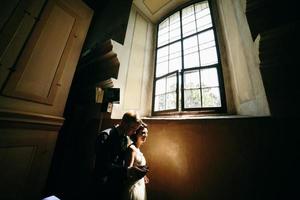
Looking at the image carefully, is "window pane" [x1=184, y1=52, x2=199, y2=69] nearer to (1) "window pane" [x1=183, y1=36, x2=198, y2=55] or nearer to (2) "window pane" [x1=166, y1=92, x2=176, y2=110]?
(1) "window pane" [x1=183, y1=36, x2=198, y2=55]

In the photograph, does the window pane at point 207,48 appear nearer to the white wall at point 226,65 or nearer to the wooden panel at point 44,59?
the white wall at point 226,65

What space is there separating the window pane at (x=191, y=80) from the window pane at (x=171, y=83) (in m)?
0.26

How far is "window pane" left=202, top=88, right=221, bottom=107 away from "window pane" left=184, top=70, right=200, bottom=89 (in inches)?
9.1

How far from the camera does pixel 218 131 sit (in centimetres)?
165

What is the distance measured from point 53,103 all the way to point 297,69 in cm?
356

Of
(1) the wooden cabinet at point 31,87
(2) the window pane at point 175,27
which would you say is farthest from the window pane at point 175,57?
(1) the wooden cabinet at point 31,87

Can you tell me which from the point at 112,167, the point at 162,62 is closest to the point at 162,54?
the point at 162,62

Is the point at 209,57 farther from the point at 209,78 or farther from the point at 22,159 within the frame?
the point at 22,159

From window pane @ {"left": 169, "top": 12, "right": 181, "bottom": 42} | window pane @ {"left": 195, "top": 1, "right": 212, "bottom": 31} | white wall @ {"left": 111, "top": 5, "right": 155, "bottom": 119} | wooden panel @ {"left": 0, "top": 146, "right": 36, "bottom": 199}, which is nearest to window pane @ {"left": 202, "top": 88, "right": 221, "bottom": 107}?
white wall @ {"left": 111, "top": 5, "right": 155, "bottom": 119}

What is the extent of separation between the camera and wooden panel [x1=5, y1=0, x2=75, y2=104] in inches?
88.7

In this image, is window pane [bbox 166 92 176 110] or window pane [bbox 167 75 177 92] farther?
window pane [bbox 167 75 177 92]

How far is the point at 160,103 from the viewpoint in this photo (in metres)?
3.30

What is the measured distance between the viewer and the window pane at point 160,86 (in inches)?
134

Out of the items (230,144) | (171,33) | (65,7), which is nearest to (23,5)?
(65,7)
